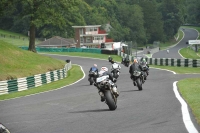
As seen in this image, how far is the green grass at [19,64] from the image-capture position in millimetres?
36219

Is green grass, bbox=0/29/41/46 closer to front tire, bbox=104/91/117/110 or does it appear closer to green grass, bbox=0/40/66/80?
green grass, bbox=0/40/66/80

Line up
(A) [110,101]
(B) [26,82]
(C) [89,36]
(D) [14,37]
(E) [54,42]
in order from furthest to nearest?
(C) [89,36] < (D) [14,37] < (E) [54,42] < (B) [26,82] < (A) [110,101]

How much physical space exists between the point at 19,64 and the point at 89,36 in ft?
310

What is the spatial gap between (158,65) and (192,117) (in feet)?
147

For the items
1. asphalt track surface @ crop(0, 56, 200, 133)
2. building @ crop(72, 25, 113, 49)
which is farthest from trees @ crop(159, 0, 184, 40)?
asphalt track surface @ crop(0, 56, 200, 133)

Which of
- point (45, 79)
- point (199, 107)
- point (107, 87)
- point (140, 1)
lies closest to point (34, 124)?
point (107, 87)

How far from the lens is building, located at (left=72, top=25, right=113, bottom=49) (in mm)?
132125

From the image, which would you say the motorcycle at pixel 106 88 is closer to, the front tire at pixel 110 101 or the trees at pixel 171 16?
the front tire at pixel 110 101

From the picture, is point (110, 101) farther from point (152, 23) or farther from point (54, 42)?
point (152, 23)

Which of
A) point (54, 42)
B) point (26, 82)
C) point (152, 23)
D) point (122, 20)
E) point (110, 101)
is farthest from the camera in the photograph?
point (152, 23)

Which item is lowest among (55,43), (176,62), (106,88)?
(176,62)

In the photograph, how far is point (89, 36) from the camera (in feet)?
440

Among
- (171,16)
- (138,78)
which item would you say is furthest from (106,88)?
(171,16)

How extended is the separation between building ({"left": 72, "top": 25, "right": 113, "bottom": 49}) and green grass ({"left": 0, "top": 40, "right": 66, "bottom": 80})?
277ft
